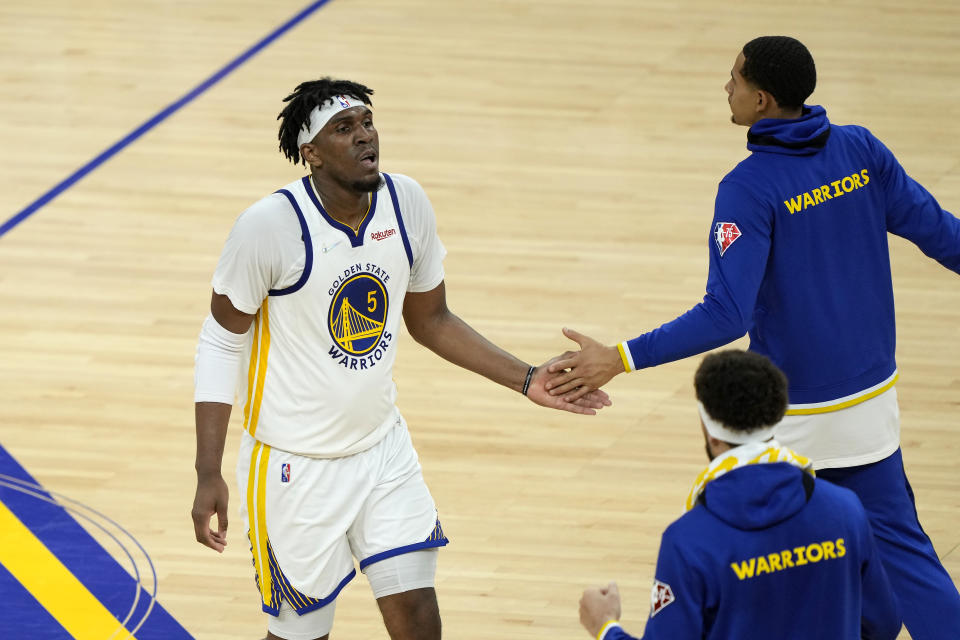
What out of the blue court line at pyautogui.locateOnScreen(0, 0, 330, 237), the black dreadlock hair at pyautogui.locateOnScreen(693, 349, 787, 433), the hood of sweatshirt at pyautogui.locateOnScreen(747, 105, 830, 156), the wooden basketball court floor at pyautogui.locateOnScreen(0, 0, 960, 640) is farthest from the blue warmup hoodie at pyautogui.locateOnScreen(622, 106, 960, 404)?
the blue court line at pyautogui.locateOnScreen(0, 0, 330, 237)

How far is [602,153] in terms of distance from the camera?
30.8 ft

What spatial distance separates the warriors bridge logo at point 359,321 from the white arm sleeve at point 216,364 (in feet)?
0.83

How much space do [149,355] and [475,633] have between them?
8.76 feet

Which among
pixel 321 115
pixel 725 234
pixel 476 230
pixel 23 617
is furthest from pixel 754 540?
pixel 476 230

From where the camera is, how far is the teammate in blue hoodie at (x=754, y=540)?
2.83 m

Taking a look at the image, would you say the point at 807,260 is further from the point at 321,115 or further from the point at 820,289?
the point at 321,115

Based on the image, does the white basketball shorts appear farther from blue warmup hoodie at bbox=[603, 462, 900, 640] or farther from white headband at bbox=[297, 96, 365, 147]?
blue warmup hoodie at bbox=[603, 462, 900, 640]

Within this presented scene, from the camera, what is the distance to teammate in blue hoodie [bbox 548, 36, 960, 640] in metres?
3.95

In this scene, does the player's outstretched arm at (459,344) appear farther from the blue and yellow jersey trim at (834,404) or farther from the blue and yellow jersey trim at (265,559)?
the blue and yellow jersey trim at (834,404)

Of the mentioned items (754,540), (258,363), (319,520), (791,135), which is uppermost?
(791,135)

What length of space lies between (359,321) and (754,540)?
1.49m

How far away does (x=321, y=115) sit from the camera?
407 cm

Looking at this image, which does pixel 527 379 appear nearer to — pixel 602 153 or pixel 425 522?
pixel 425 522

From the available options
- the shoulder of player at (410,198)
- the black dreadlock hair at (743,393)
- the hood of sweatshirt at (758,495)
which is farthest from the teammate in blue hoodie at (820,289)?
the hood of sweatshirt at (758,495)
